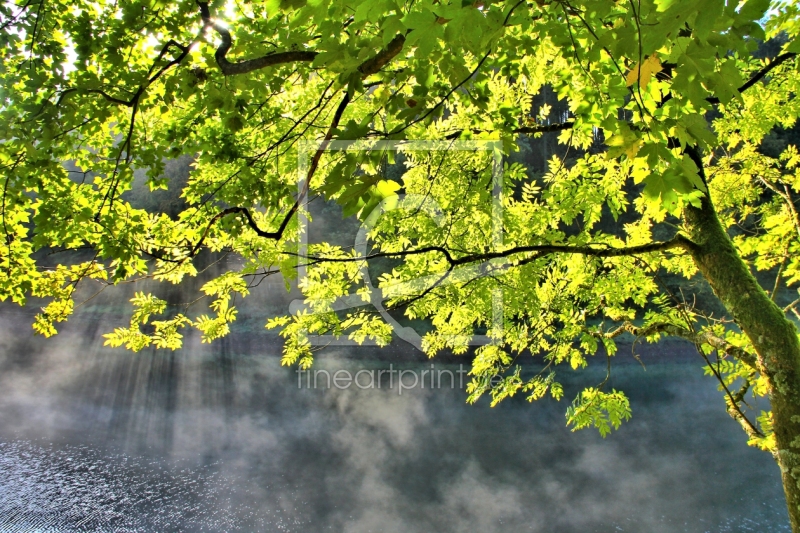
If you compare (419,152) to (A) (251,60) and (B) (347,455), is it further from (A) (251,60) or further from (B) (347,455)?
(B) (347,455)

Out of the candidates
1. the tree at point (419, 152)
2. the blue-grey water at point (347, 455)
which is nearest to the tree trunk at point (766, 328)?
the tree at point (419, 152)

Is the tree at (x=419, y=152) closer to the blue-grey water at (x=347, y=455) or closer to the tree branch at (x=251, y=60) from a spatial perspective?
the tree branch at (x=251, y=60)

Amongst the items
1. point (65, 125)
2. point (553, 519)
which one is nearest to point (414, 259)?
point (65, 125)

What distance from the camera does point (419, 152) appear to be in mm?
3383

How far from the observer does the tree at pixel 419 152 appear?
1.00 meters

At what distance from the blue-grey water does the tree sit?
3.89m

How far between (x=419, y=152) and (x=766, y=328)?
228 centimetres

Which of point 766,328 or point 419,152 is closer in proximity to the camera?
point 766,328

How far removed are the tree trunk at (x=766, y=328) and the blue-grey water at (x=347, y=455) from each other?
5030 mm

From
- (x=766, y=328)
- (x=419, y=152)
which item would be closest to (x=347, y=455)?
(x=419, y=152)

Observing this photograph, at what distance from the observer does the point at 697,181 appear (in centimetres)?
93

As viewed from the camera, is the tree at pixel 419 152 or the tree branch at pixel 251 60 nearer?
the tree at pixel 419 152

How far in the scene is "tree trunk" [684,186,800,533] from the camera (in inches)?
89.2

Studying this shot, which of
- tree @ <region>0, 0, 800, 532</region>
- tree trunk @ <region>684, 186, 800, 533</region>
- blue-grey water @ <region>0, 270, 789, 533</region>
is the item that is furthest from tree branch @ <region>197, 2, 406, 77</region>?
blue-grey water @ <region>0, 270, 789, 533</region>
